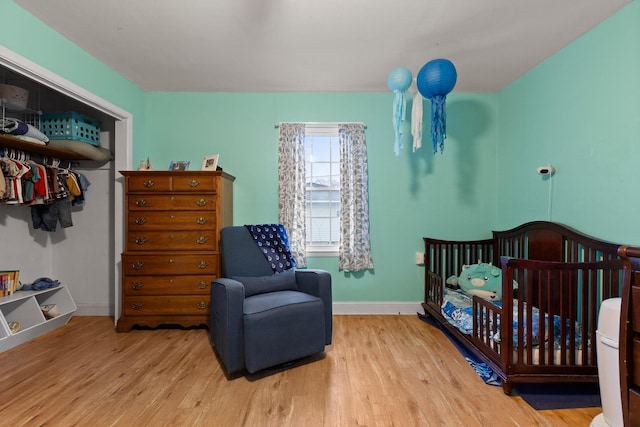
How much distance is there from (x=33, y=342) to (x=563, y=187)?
14.8ft

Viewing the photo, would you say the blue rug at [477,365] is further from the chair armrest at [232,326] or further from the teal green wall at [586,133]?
the chair armrest at [232,326]

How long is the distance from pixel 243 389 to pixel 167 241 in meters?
1.52

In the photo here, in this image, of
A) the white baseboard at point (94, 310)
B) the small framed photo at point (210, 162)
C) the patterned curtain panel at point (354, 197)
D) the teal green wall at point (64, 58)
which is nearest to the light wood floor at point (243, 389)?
the white baseboard at point (94, 310)

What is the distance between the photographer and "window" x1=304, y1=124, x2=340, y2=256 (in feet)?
10.9

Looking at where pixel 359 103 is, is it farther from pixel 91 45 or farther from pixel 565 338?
pixel 565 338

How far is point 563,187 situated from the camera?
2393 mm

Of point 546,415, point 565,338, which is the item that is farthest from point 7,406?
point 565,338

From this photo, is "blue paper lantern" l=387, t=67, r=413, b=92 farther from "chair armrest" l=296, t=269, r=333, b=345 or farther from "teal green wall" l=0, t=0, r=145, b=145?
"teal green wall" l=0, t=0, r=145, b=145

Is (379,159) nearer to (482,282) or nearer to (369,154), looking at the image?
(369,154)

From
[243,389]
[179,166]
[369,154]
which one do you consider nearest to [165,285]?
[179,166]

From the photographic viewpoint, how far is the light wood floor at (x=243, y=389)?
160 cm

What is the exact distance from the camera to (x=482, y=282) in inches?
103

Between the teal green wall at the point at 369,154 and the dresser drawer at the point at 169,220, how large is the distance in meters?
0.58

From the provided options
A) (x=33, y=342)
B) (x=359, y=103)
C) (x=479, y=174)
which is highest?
(x=359, y=103)
